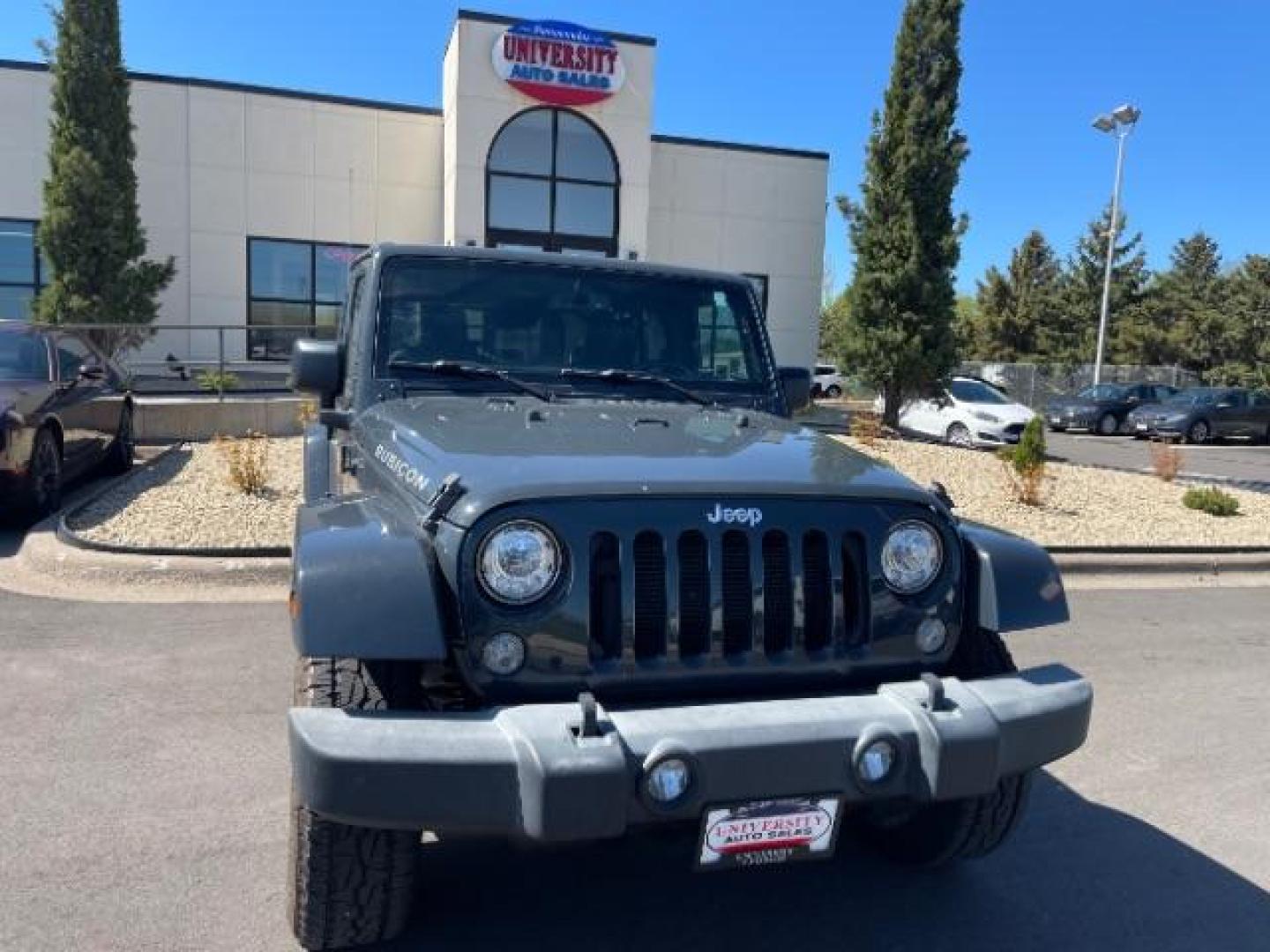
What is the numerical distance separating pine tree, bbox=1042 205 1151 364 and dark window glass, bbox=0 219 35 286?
42.3 m

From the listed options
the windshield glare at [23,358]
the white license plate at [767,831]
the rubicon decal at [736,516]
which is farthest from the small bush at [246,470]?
the white license plate at [767,831]

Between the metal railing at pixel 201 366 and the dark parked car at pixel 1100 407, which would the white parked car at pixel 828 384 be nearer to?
the dark parked car at pixel 1100 407

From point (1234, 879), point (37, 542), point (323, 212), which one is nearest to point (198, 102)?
point (323, 212)

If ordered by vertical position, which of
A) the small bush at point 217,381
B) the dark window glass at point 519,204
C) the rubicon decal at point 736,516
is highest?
the dark window glass at point 519,204

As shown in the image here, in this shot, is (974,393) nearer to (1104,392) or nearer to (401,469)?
(1104,392)

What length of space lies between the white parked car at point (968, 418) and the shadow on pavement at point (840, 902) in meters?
15.2

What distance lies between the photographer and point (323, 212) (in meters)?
20.8

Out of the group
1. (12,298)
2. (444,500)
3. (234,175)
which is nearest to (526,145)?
(234,175)

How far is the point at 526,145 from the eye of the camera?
20500 mm

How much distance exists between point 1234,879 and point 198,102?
21.1m

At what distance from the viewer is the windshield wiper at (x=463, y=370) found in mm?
3836

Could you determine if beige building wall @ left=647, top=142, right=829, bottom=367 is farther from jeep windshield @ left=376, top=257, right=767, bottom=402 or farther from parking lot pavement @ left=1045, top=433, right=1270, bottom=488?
jeep windshield @ left=376, top=257, right=767, bottom=402

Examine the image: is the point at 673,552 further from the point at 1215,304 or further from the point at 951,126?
the point at 1215,304

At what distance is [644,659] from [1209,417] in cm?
2763
